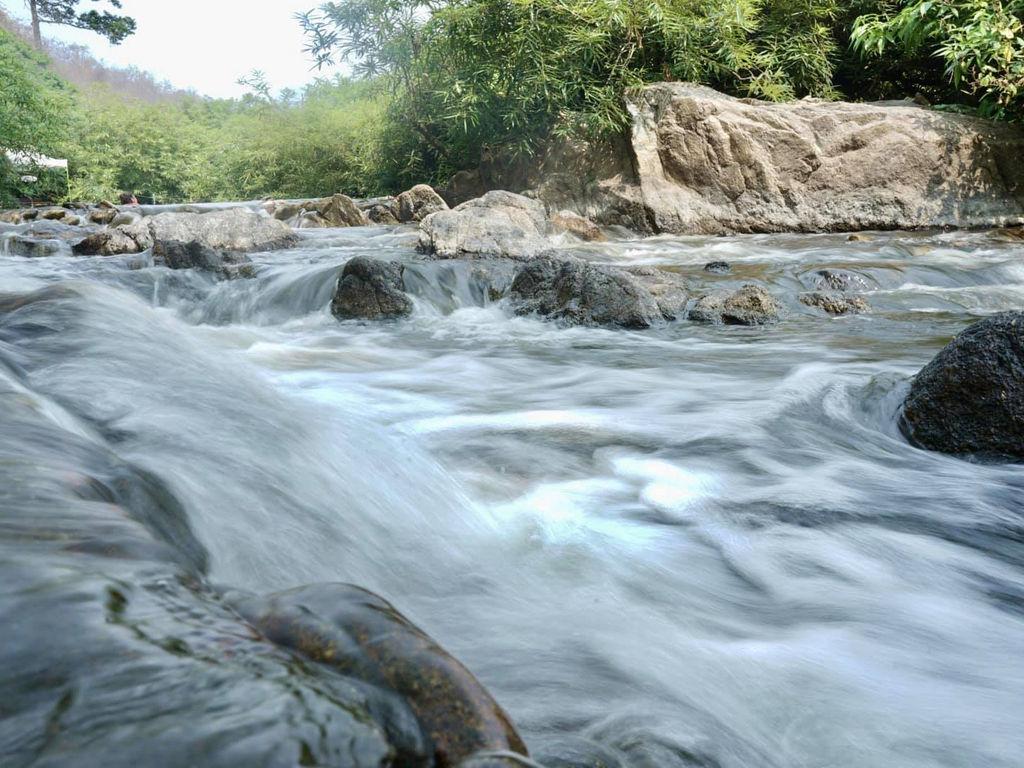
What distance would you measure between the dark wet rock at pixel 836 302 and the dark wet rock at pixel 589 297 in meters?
1.20

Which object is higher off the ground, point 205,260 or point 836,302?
point 205,260

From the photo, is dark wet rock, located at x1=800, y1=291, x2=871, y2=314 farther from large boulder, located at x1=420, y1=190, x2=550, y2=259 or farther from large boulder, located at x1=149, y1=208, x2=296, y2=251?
large boulder, located at x1=149, y1=208, x2=296, y2=251

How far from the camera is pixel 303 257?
29.3 feet

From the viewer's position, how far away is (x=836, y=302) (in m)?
6.09

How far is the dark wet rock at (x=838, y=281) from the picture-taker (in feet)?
22.0

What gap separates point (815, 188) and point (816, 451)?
8619mm

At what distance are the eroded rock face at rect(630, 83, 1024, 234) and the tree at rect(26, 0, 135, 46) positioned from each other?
2228 cm

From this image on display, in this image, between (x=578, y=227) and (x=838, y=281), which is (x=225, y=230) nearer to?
(x=578, y=227)

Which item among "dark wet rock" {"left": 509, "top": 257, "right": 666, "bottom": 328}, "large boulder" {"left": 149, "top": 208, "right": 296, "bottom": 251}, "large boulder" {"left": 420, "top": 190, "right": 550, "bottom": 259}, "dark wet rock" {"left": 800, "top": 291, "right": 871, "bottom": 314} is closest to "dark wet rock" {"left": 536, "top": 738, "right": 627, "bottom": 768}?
"dark wet rock" {"left": 509, "top": 257, "right": 666, "bottom": 328}

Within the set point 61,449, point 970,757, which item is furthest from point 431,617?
point 970,757

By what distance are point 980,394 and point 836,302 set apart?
328cm

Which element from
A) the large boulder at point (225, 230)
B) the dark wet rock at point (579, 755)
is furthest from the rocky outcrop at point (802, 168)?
the dark wet rock at point (579, 755)

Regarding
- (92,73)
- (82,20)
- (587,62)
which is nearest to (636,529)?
(587,62)

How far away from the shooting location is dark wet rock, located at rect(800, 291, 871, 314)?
6.06 metres
